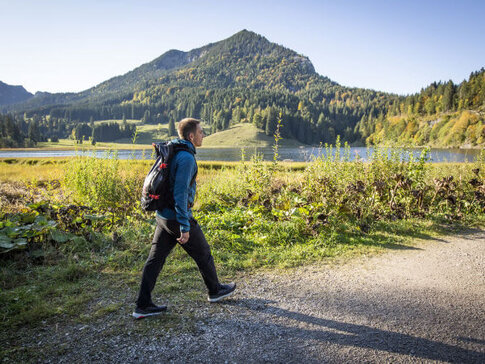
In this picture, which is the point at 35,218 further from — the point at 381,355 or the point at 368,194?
the point at 368,194

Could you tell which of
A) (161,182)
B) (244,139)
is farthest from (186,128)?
(244,139)

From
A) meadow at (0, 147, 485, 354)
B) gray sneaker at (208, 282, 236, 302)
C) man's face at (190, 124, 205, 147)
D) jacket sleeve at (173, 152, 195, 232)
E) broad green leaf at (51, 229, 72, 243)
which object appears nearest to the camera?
jacket sleeve at (173, 152, 195, 232)

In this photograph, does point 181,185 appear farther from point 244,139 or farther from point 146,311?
point 244,139

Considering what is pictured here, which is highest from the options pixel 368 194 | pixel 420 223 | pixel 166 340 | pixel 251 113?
pixel 251 113

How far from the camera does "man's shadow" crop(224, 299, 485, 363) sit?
110 inches

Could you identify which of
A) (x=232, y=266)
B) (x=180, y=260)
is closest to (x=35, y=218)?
(x=180, y=260)

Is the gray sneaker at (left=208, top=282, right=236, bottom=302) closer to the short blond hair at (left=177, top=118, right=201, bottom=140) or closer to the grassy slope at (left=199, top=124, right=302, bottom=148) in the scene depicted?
the short blond hair at (left=177, top=118, right=201, bottom=140)

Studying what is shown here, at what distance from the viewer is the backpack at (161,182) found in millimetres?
3291

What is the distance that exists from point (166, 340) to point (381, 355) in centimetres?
219

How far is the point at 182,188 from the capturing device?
3.26 m

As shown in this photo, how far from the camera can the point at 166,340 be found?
10.0 feet

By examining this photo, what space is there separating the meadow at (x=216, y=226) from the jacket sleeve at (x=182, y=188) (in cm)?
136

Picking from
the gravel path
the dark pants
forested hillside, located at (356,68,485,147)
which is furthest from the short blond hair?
forested hillside, located at (356,68,485,147)

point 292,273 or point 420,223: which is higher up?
point 420,223
